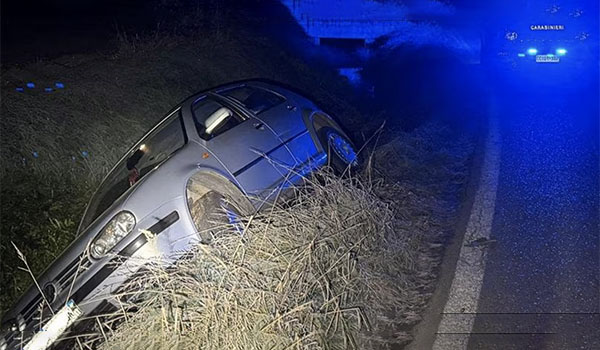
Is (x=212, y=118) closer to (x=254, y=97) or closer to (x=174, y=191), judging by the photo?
(x=254, y=97)

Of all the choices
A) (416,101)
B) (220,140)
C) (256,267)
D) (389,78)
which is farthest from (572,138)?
(256,267)

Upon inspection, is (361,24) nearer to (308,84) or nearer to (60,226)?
(308,84)

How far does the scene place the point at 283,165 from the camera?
5.62 m

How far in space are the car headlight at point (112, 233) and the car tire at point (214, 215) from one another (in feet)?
1.65

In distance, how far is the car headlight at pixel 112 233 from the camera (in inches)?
183

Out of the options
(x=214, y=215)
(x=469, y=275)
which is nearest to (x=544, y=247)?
(x=469, y=275)

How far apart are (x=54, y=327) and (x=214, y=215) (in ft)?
4.70

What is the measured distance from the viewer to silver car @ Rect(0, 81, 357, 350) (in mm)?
4473

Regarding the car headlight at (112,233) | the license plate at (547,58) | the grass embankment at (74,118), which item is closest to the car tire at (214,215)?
the car headlight at (112,233)

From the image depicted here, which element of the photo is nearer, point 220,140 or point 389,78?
point 220,140

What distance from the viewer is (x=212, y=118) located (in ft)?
19.3

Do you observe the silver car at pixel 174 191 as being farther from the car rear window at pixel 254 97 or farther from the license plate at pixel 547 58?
the license plate at pixel 547 58

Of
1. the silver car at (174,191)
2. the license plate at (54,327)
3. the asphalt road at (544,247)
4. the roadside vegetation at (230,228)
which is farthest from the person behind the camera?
the silver car at (174,191)

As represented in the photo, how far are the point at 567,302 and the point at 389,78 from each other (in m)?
8.99
